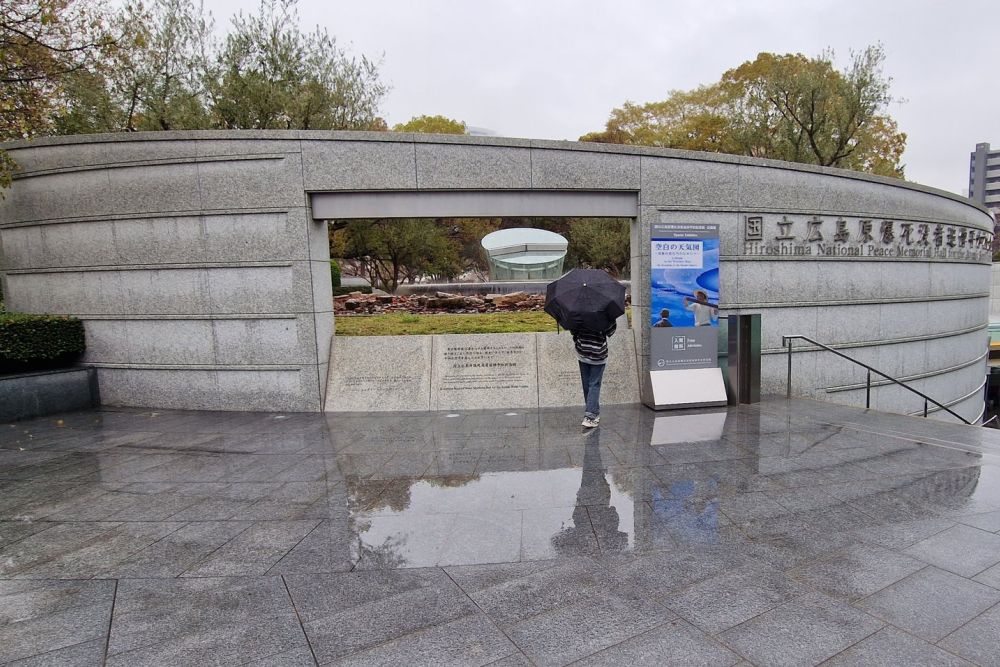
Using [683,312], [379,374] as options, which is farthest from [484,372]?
→ [683,312]

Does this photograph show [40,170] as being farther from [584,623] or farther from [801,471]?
[801,471]

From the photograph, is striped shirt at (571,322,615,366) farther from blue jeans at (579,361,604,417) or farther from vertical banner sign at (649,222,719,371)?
vertical banner sign at (649,222,719,371)

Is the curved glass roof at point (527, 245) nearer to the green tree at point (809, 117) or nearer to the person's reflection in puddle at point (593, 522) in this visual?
the green tree at point (809, 117)

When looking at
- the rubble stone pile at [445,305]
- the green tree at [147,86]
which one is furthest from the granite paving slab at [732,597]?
the green tree at [147,86]

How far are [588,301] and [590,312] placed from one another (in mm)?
161

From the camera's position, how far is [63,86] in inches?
492

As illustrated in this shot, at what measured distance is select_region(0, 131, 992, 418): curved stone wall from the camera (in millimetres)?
8578

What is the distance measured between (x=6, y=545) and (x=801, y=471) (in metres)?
7.08

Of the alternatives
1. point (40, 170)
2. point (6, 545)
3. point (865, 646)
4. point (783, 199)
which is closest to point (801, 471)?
point (865, 646)

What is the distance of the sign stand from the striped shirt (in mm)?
1730

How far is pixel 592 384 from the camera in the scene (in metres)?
7.22

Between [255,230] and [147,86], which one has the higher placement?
[147,86]

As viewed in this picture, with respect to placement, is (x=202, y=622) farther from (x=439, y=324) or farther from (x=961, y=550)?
(x=439, y=324)

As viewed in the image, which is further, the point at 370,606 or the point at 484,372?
the point at 484,372
